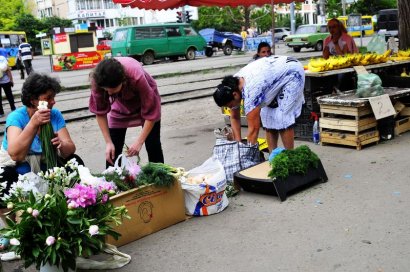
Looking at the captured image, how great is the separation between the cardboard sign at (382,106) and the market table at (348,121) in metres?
0.09

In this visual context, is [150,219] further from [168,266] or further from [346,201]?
[346,201]

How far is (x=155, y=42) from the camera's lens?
2745 centimetres

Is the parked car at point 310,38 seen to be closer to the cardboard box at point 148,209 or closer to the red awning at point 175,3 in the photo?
the red awning at point 175,3

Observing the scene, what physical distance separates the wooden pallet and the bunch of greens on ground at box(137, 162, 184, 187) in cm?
302

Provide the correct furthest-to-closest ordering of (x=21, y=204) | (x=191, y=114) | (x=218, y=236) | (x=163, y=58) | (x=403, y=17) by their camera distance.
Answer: (x=163, y=58)
(x=191, y=114)
(x=403, y=17)
(x=218, y=236)
(x=21, y=204)

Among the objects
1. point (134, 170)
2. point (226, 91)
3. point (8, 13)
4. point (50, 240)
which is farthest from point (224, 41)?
point (8, 13)

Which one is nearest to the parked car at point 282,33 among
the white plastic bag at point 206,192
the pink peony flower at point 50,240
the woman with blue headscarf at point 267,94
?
the woman with blue headscarf at point 267,94

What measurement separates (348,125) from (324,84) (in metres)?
1.26

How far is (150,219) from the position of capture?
4.22 meters

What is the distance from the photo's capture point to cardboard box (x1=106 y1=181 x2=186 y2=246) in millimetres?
4012

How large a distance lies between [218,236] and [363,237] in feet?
3.73

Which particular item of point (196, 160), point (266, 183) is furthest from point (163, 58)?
point (266, 183)

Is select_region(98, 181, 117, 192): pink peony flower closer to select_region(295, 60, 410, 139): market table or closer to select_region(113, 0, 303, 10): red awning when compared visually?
select_region(295, 60, 410, 139): market table

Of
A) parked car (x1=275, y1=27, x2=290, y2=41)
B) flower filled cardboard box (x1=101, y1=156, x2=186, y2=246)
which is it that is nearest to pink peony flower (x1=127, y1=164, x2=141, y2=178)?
flower filled cardboard box (x1=101, y1=156, x2=186, y2=246)
